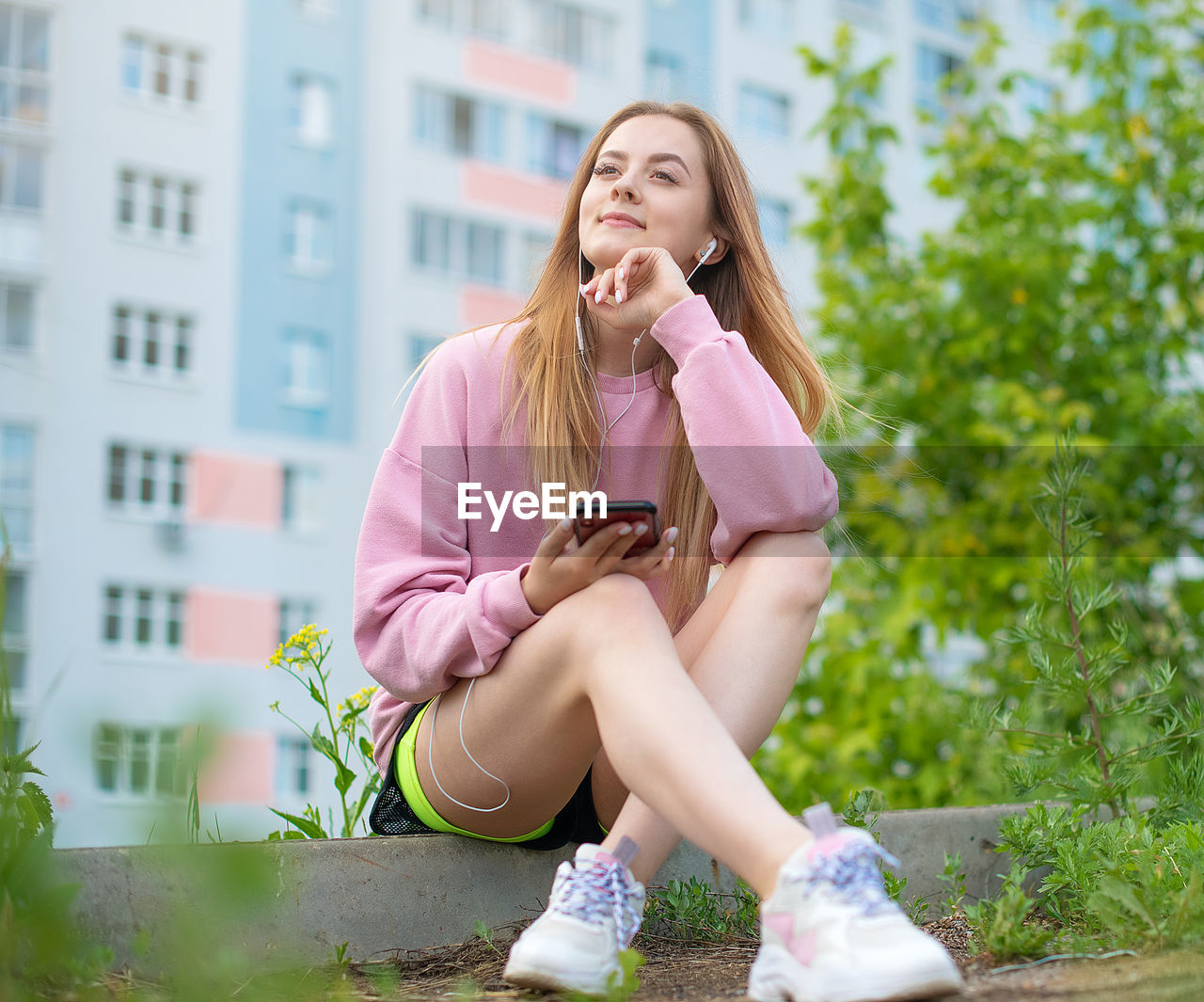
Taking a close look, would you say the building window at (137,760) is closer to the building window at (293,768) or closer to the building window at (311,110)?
the building window at (293,768)

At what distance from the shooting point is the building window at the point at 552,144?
770 inches

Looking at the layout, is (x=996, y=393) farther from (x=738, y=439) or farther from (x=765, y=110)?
(x=765, y=110)

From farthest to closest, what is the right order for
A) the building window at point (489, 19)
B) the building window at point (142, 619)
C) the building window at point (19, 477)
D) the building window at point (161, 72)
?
the building window at point (489, 19) < the building window at point (161, 72) < the building window at point (142, 619) < the building window at point (19, 477)

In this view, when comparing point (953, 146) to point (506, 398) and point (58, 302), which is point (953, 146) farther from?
point (58, 302)

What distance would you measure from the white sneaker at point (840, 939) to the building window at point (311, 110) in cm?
1831

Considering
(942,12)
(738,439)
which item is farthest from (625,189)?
(942,12)

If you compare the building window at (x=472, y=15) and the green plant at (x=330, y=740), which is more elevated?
the building window at (x=472, y=15)

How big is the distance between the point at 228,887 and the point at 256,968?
79 cm

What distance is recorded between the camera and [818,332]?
4828 mm

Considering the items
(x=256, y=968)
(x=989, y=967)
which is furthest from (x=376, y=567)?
(x=989, y=967)

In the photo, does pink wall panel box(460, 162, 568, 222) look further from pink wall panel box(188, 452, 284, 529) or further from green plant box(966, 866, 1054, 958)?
green plant box(966, 866, 1054, 958)

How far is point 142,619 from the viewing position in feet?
55.9

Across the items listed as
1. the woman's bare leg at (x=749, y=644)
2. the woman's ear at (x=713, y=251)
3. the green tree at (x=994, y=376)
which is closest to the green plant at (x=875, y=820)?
the woman's bare leg at (x=749, y=644)

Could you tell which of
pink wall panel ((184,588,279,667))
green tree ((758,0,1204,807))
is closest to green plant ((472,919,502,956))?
green tree ((758,0,1204,807))
